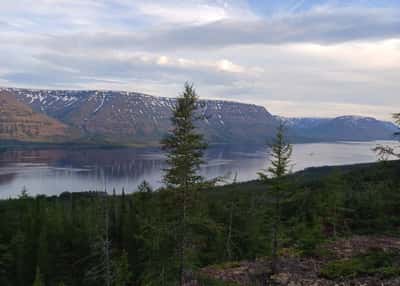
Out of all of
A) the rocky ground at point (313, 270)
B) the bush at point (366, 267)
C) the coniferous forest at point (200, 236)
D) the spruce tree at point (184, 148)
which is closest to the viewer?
the spruce tree at point (184, 148)

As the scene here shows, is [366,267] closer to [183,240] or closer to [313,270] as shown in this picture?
[313,270]

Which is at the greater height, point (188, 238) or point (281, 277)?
point (188, 238)

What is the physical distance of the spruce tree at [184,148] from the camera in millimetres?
16828

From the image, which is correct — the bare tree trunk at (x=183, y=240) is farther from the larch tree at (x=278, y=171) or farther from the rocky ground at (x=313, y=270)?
the larch tree at (x=278, y=171)

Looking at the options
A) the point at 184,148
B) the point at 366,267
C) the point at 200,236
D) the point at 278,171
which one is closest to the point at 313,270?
the point at 366,267

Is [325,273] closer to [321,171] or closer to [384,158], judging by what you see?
[384,158]

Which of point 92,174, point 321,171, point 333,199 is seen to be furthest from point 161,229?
point 92,174

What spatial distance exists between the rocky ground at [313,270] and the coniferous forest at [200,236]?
7 cm

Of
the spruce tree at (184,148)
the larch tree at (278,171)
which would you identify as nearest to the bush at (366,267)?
the larch tree at (278,171)

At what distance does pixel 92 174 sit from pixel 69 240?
138863 millimetres

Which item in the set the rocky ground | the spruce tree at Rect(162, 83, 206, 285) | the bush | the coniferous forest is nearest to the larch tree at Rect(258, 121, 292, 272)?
the coniferous forest

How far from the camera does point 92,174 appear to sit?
595 feet

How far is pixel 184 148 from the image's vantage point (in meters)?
16.8

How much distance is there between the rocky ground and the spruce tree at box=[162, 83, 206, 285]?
6.38 metres
